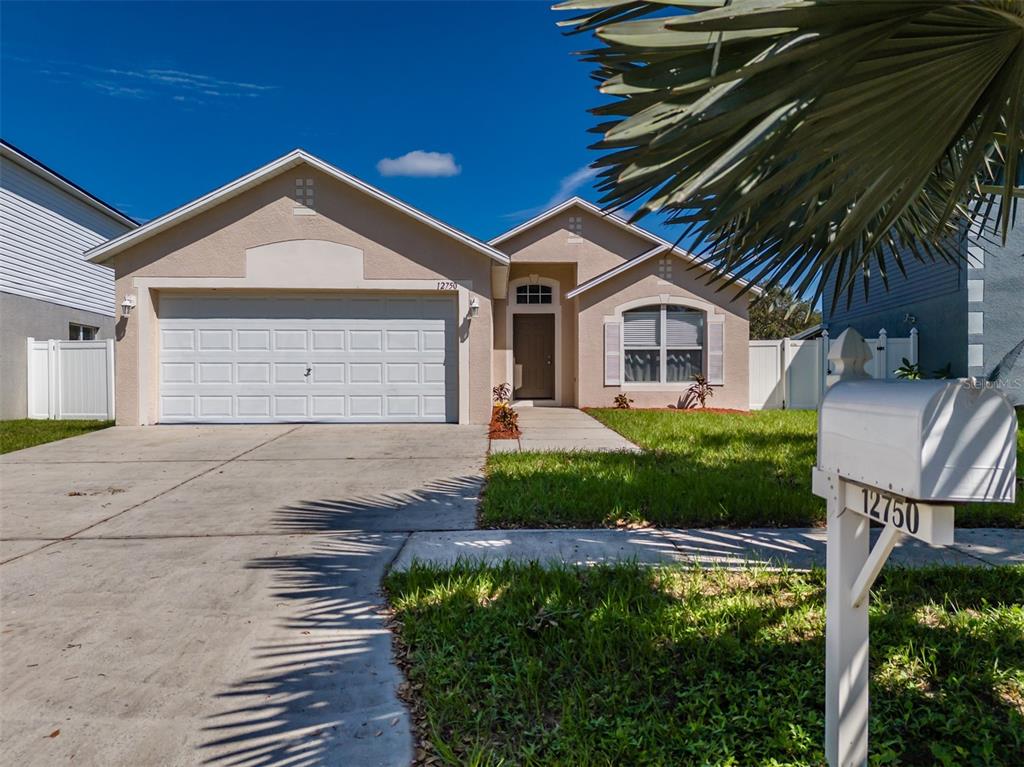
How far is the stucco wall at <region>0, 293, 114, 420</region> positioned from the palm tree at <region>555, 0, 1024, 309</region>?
14624mm

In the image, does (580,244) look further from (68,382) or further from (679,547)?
(68,382)

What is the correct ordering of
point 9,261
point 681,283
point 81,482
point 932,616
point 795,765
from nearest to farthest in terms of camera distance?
1. point 795,765
2. point 932,616
3. point 81,482
4. point 9,261
5. point 681,283

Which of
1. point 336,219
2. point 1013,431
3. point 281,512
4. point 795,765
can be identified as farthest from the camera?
point 336,219

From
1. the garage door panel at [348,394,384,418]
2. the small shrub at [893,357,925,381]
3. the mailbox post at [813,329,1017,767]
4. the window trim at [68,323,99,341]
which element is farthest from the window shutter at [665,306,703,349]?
the window trim at [68,323,99,341]

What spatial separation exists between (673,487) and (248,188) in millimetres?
9257

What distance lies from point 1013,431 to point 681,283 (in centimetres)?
1269

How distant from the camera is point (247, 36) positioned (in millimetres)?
12328

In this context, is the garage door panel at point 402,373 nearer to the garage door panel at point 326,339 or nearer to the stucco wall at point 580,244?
the garage door panel at point 326,339

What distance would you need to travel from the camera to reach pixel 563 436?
9000mm

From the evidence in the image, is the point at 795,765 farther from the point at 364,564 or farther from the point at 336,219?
the point at 336,219

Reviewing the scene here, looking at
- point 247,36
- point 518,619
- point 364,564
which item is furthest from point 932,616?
point 247,36

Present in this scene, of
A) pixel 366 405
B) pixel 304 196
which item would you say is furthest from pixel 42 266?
pixel 366 405

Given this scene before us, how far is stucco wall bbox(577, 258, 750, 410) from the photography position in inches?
521

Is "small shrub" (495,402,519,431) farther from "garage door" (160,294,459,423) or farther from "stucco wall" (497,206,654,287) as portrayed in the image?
"stucco wall" (497,206,654,287)
